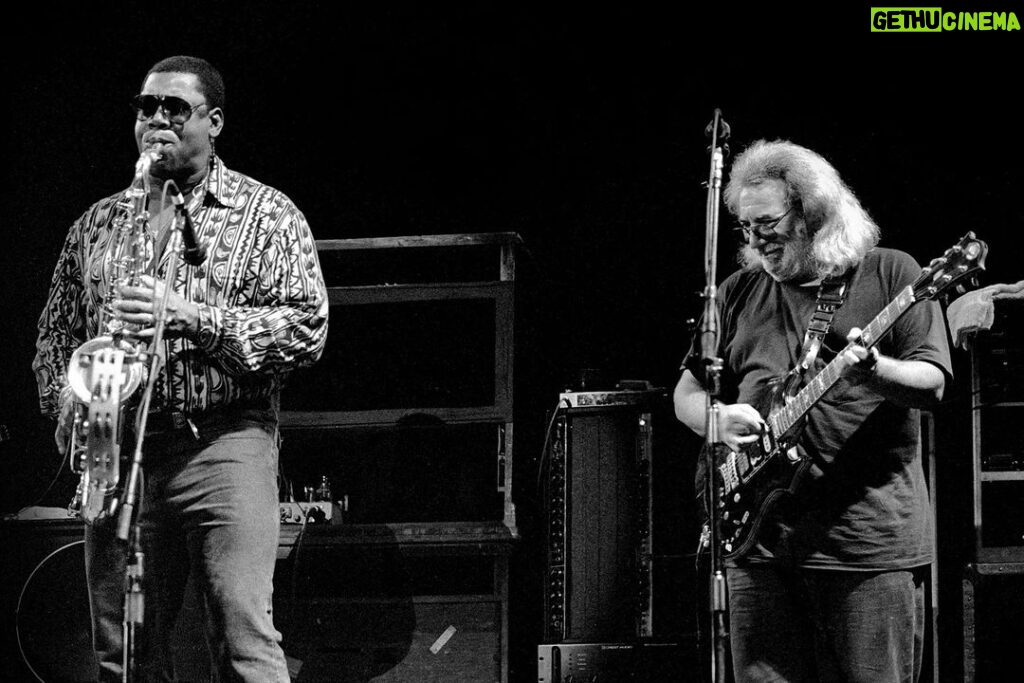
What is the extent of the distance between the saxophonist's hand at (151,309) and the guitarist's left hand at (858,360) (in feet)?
5.15

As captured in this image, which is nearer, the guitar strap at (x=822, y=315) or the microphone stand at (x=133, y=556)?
the microphone stand at (x=133, y=556)

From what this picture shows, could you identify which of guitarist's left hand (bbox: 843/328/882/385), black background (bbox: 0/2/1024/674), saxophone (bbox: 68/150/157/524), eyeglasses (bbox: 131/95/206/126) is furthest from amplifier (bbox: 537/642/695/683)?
eyeglasses (bbox: 131/95/206/126)

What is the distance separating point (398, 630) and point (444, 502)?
665mm

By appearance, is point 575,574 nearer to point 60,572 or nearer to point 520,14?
point 60,572

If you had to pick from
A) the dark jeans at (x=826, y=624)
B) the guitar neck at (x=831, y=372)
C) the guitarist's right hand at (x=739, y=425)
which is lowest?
the dark jeans at (x=826, y=624)

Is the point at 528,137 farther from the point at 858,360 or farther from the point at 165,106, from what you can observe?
the point at 858,360

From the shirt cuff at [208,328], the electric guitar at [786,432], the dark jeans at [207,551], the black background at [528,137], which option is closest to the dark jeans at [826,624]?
Answer: the electric guitar at [786,432]

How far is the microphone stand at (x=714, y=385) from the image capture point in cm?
241

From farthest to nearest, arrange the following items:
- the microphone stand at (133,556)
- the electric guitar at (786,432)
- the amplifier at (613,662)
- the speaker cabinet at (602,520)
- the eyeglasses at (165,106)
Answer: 1. the speaker cabinet at (602,520)
2. the amplifier at (613,662)
3. the eyeglasses at (165,106)
4. the electric guitar at (786,432)
5. the microphone stand at (133,556)

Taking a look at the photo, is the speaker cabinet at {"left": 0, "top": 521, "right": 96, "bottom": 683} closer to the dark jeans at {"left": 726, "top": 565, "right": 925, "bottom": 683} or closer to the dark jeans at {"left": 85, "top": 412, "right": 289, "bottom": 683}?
the dark jeans at {"left": 85, "top": 412, "right": 289, "bottom": 683}

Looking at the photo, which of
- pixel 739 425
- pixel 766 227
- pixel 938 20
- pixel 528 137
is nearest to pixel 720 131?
pixel 766 227

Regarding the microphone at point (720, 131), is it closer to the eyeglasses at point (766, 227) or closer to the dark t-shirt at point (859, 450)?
the eyeglasses at point (766, 227)

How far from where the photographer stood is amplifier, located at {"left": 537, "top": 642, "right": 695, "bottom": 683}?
3848 mm

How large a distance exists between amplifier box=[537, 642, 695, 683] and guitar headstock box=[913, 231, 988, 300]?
1.56 metres
